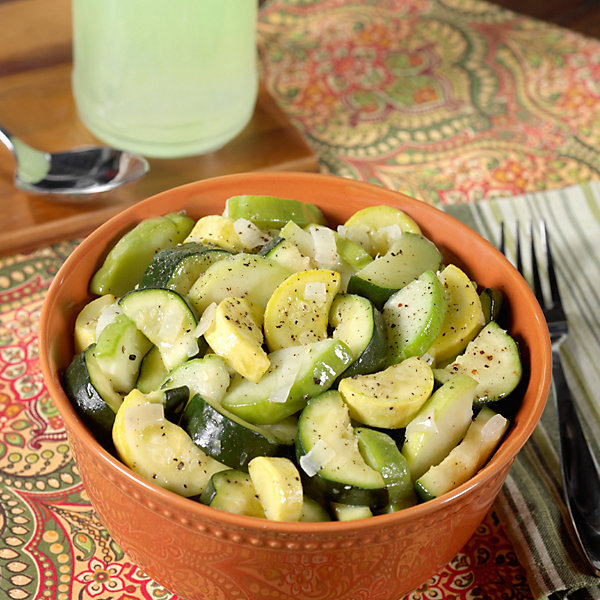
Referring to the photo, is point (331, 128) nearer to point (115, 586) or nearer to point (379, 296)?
point (379, 296)

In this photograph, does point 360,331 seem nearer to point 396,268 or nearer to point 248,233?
point 396,268

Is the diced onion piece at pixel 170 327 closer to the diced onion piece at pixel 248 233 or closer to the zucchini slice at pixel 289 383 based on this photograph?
the zucchini slice at pixel 289 383

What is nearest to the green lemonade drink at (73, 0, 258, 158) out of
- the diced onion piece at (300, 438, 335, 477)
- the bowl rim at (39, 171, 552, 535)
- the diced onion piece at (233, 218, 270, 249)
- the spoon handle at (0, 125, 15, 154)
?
the spoon handle at (0, 125, 15, 154)

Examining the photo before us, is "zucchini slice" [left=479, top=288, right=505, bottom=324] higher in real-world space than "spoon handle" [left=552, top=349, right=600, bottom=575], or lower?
higher

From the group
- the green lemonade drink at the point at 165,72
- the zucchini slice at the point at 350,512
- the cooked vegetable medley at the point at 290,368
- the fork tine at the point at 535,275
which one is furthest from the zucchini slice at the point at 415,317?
the green lemonade drink at the point at 165,72

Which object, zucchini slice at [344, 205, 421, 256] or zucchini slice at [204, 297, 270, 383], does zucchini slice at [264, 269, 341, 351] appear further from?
zucchini slice at [344, 205, 421, 256]

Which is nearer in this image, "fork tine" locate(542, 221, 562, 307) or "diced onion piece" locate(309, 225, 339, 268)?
"diced onion piece" locate(309, 225, 339, 268)

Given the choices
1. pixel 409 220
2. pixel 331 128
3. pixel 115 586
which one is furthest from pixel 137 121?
pixel 115 586
